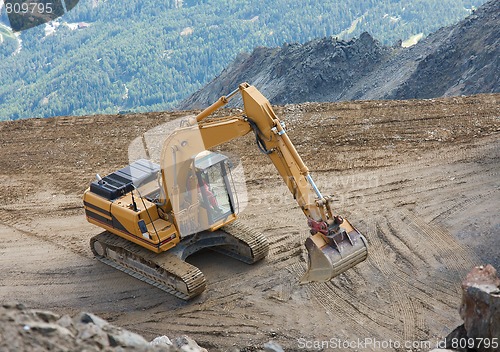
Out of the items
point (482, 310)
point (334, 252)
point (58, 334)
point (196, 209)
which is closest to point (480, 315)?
point (482, 310)

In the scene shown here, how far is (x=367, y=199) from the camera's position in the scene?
16.4 meters

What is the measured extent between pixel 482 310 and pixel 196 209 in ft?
19.3

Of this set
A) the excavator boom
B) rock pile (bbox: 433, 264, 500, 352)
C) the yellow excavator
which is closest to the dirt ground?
the yellow excavator

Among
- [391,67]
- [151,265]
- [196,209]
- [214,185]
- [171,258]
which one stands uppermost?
[214,185]

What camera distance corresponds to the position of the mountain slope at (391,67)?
30.0 m

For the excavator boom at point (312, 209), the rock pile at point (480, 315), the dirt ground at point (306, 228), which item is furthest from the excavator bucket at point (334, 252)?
the rock pile at point (480, 315)

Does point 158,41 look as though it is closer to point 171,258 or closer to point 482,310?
point 171,258

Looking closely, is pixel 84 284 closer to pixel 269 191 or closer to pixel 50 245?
pixel 50 245

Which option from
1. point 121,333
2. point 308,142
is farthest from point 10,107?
point 121,333

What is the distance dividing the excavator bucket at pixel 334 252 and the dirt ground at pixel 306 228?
3.15ft

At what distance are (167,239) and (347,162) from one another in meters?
6.31

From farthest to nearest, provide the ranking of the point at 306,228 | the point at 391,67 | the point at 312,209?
1. the point at 391,67
2. the point at 306,228
3. the point at 312,209

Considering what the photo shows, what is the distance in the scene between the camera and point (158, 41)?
114125 millimetres

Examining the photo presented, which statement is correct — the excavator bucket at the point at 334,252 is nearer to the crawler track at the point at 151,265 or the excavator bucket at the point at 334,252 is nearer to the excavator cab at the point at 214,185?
the crawler track at the point at 151,265
